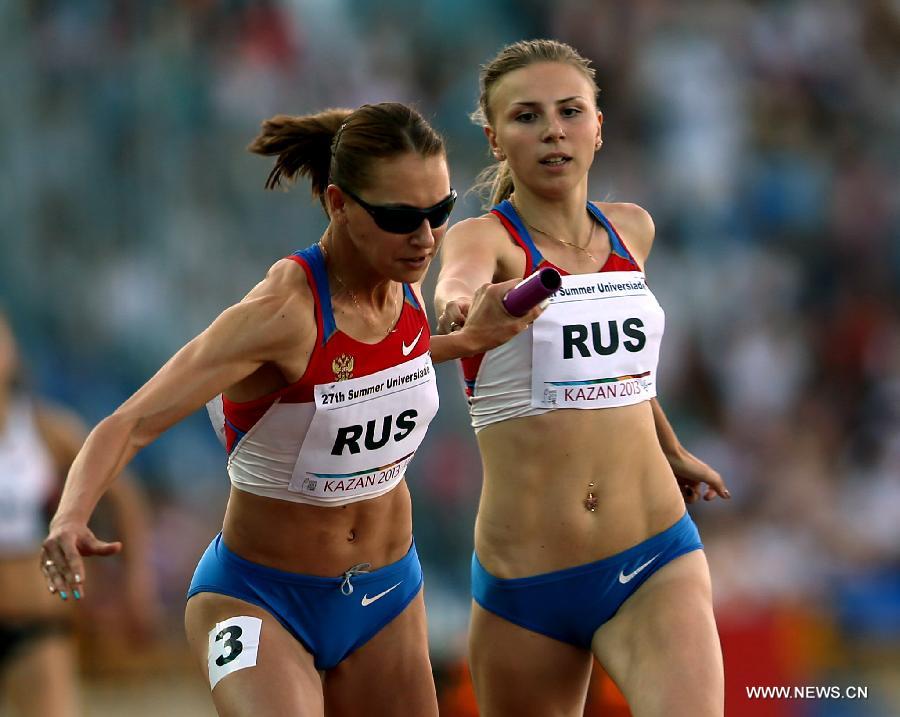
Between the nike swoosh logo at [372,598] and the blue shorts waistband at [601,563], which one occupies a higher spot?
the nike swoosh logo at [372,598]

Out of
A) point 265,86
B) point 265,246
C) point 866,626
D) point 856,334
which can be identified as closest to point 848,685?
point 866,626

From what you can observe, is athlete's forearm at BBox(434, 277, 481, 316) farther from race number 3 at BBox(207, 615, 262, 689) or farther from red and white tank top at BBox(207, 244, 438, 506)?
race number 3 at BBox(207, 615, 262, 689)

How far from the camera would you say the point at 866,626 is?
9.58 metres

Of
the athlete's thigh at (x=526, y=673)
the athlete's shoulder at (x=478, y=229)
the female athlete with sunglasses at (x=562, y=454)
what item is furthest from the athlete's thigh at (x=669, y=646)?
the athlete's shoulder at (x=478, y=229)

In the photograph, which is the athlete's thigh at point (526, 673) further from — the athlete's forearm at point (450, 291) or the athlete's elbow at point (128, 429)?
the athlete's elbow at point (128, 429)

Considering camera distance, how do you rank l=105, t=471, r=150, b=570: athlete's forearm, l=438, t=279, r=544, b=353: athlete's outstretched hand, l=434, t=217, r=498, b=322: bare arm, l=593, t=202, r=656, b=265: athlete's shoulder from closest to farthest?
l=438, t=279, r=544, b=353: athlete's outstretched hand → l=434, t=217, r=498, b=322: bare arm → l=593, t=202, r=656, b=265: athlete's shoulder → l=105, t=471, r=150, b=570: athlete's forearm

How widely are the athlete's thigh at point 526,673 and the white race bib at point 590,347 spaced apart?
0.77m

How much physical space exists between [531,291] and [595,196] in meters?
7.10

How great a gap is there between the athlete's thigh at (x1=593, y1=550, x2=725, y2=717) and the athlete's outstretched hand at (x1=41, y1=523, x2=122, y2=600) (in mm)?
1647

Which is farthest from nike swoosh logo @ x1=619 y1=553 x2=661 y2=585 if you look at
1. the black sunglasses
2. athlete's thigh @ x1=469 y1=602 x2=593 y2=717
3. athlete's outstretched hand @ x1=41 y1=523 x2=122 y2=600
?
athlete's outstretched hand @ x1=41 y1=523 x2=122 y2=600

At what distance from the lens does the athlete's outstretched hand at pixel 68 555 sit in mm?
3312

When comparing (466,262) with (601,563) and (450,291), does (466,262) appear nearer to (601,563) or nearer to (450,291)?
(450,291)

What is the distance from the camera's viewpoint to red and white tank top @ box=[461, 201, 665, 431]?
4.43 metres

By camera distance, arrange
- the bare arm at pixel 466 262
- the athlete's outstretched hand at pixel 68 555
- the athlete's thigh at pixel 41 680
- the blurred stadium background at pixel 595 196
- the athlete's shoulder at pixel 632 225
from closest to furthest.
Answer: the athlete's outstretched hand at pixel 68 555 → the bare arm at pixel 466 262 → the athlete's shoulder at pixel 632 225 → the athlete's thigh at pixel 41 680 → the blurred stadium background at pixel 595 196
